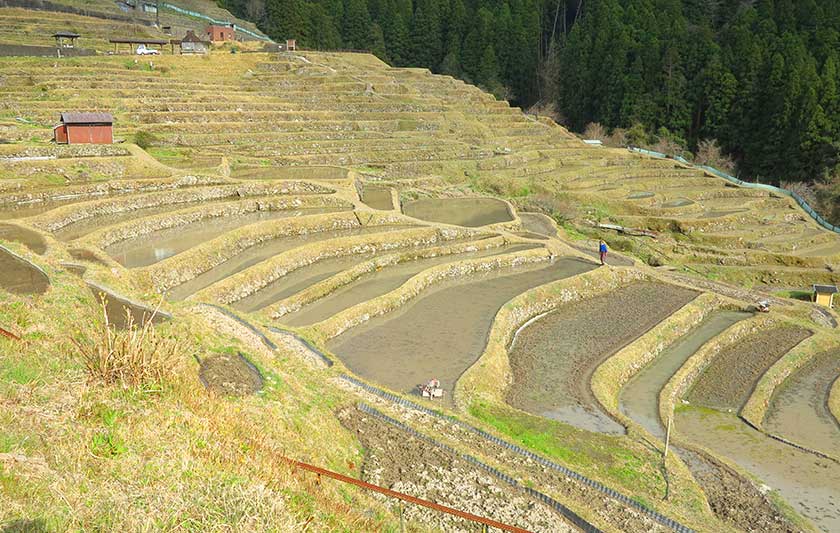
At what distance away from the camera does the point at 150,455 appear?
6.62 meters

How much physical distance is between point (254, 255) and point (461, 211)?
13039 millimetres

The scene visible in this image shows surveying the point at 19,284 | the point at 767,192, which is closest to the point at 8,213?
the point at 19,284

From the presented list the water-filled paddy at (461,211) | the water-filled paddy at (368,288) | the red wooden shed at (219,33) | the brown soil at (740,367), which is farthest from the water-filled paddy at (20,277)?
the red wooden shed at (219,33)

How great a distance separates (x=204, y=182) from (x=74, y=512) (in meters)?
24.5

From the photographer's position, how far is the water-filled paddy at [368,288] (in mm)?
18031

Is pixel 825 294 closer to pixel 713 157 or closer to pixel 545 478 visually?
pixel 545 478

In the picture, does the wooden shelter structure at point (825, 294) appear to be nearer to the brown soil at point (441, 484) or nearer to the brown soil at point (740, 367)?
the brown soil at point (740, 367)

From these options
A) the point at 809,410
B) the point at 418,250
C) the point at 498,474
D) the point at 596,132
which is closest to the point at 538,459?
the point at 498,474

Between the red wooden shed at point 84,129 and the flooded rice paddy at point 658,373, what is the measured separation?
24.7m

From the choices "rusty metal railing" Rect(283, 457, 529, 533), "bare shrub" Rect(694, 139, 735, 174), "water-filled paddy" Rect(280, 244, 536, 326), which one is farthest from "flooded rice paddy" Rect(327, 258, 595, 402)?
"bare shrub" Rect(694, 139, 735, 174)

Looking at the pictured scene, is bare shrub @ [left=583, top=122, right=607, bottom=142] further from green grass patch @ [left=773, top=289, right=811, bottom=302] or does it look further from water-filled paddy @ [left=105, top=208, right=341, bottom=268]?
water-filled paddy @ [left=105, top=208, right=341, bottom=268]

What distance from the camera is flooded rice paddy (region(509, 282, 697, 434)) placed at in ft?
49.8

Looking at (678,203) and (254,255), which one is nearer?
(254,255)

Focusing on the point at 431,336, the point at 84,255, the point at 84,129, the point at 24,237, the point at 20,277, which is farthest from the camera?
the point at 84,129
